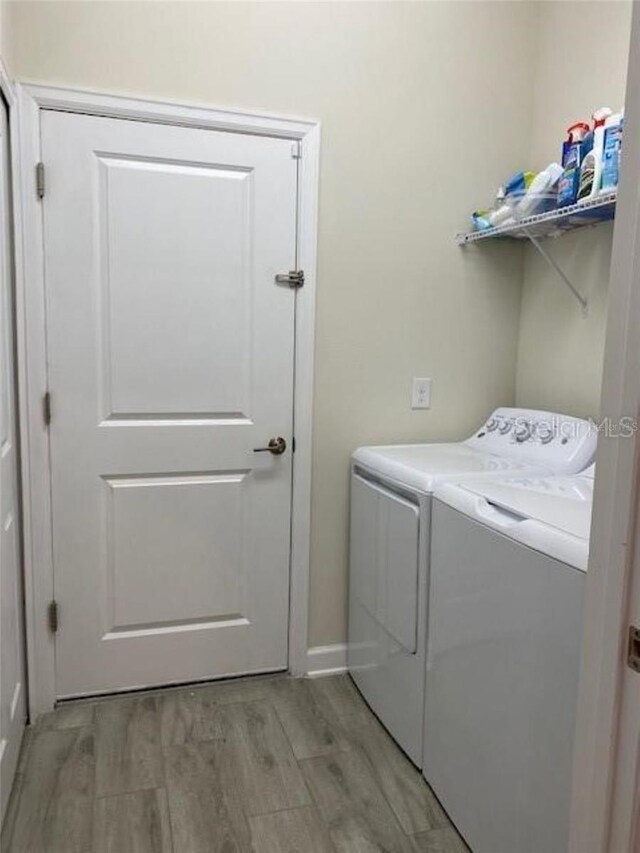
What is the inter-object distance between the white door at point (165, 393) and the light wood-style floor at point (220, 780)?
193mm

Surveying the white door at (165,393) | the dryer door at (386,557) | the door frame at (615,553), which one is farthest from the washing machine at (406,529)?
the door frame at (615,553)

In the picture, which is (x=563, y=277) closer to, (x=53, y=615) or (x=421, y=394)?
(x=421, y=394)

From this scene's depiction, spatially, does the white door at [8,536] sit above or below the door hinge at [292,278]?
below

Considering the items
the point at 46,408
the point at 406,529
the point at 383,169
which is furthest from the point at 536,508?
the point at 46,408

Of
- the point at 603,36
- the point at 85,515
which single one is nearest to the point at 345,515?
the point at 85,515

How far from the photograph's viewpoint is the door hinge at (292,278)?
2.26 m

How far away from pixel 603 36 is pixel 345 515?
193cm

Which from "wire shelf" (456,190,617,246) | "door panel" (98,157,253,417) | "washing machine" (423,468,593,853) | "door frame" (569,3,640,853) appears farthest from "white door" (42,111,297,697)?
"door frame" (569,3,640,853)

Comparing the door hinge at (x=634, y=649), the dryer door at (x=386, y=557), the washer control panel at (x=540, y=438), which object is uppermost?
the washer control panel at (x=540, y=438)

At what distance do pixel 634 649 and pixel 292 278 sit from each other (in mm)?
1814

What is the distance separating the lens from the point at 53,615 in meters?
2.17

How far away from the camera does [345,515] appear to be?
2.47 m

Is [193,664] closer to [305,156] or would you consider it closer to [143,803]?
[143,803]

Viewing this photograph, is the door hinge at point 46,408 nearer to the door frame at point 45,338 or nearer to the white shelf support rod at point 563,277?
the door frame at point 45,338
